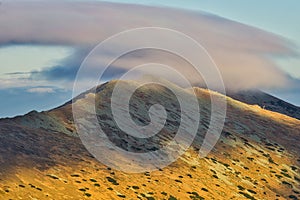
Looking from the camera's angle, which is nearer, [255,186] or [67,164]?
[67,164]

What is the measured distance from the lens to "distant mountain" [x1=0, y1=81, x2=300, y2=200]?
92.1m

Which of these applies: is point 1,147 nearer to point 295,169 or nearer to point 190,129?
point 190,129

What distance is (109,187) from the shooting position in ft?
319

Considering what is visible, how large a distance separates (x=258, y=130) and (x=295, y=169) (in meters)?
29.7

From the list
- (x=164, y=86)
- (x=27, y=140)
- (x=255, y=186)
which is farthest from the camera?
(x=164, y=86)

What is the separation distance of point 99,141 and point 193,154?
2657 cm

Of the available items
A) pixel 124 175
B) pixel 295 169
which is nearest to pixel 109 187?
pixel 124 175

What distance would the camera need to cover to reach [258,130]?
→ 176 metres

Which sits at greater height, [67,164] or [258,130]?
[258,130]

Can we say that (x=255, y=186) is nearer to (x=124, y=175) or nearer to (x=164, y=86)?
(x=124, y=175)

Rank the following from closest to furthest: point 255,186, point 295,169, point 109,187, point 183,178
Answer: point 109,187 → point 183,178 → point 255,186 → point 295,169

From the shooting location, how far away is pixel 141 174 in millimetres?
109500

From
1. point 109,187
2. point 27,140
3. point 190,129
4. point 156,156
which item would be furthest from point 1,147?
point 190,129

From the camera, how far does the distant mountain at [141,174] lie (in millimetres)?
92125
